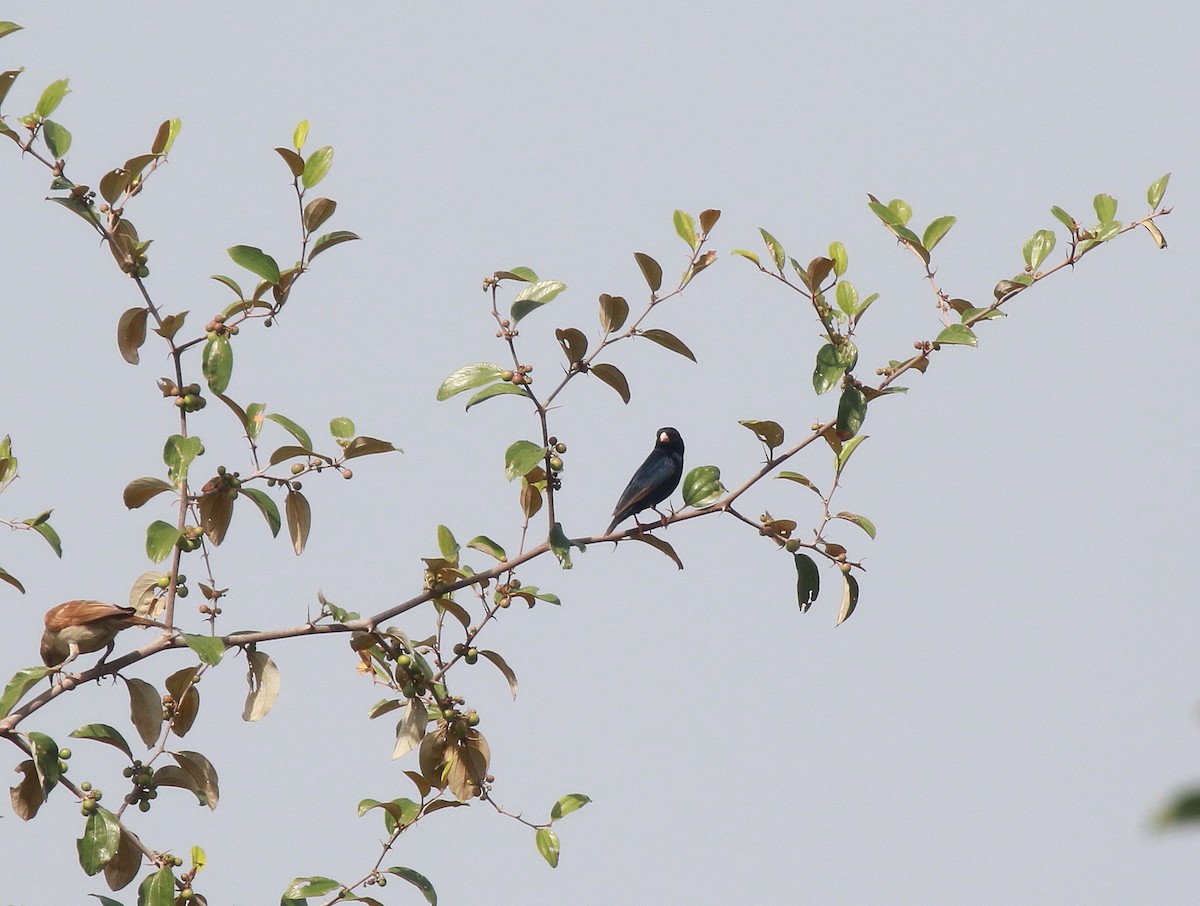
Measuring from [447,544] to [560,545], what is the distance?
20.5 inches

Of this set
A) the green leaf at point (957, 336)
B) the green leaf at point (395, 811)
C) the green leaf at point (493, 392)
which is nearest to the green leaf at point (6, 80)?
the green leaf at point (493, 392)

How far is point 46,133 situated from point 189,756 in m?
1.85

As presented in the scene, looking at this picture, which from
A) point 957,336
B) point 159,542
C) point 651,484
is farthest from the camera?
point 651,484

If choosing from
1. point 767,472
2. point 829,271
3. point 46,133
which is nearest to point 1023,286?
point 829,271

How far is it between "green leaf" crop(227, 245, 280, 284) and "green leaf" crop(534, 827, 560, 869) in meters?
1.88

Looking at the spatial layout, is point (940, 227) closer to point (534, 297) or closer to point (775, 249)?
point (775, 249)

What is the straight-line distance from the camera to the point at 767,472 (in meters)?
3.96

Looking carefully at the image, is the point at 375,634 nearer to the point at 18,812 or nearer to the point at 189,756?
the point at 189,756

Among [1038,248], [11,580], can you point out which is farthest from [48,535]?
[1038,248]

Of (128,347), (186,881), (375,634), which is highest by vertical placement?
(128,347)

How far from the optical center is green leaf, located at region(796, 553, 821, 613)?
4.15 meters

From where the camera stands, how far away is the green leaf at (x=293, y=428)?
3.89 metres

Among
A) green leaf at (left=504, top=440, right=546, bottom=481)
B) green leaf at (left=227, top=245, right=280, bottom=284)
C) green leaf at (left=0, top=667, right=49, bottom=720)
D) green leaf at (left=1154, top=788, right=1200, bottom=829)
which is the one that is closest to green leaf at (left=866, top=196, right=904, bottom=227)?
green leaf at (left=504, top=440, right=546, bottom=481)

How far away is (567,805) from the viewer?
13.9 feet
